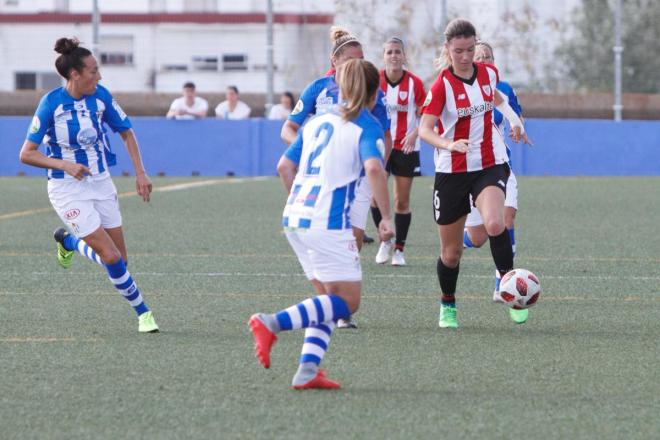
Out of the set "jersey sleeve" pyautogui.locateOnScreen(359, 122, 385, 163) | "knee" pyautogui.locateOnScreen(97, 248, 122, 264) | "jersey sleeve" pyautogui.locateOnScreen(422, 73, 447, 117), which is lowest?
"knee" pyautogui.locateOnScreen(97, 248, 122, 264)

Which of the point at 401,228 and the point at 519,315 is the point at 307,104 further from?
the point at 401,228

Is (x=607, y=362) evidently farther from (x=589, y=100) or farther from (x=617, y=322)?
(x=589, y=100)

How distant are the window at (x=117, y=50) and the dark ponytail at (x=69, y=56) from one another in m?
25.2

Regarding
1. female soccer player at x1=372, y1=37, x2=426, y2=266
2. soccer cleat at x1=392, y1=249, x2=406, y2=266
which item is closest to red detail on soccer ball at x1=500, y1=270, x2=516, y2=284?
female soccer player at x1=372, y1=37, x2=426, y2=266

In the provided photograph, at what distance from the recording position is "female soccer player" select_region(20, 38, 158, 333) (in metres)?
8.10

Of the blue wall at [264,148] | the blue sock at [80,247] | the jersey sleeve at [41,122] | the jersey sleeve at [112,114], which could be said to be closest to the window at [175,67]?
the blue wall at [264,148]

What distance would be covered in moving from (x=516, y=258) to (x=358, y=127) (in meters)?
6.36

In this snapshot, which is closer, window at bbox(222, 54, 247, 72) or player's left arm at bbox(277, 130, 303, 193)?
player's left arm at bbox(277, 130, 303, 193)

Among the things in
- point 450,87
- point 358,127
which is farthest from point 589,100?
point 358,127

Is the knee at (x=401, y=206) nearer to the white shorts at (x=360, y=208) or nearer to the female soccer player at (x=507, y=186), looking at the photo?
the female soccer player at (x=507, y=186)

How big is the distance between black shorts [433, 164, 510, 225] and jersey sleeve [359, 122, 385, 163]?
78.2 inches

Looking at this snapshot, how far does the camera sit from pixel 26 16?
1415 inches

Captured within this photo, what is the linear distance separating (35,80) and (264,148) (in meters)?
13.0

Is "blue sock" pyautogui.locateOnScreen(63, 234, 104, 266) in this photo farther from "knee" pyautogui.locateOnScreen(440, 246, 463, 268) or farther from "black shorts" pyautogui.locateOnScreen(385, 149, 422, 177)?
"black shorts" pyautogui.locateOnScreen(385, 149, 422, 177)
